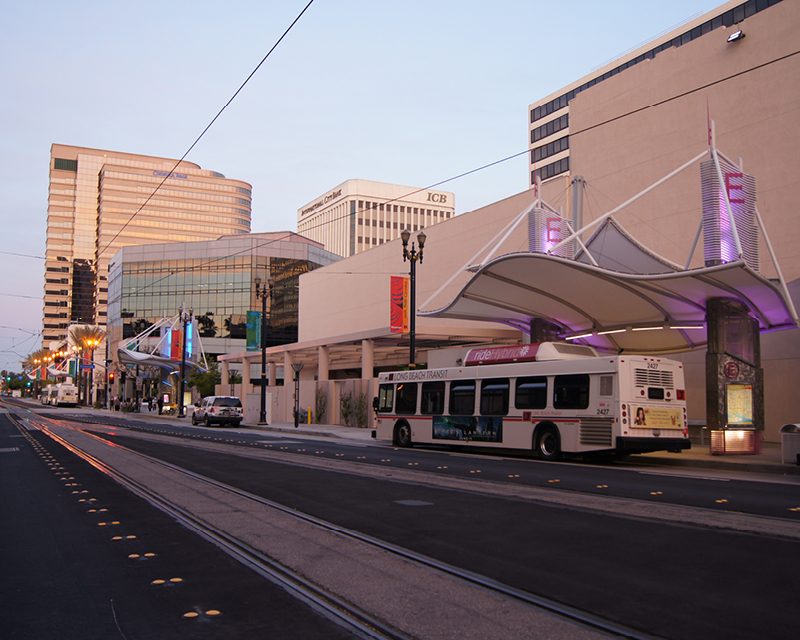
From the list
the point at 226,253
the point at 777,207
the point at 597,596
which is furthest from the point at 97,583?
the point at 226,253

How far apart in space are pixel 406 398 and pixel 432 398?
1639 millimetres

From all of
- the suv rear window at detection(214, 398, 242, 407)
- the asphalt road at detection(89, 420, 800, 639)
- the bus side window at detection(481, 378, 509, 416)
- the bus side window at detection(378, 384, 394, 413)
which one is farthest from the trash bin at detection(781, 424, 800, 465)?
the suv rear window at detection(214, 398, 242, 407)

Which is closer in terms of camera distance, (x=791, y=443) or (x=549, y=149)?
(x=791, y=443)

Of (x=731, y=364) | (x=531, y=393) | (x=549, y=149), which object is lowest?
(x=531, y=393)

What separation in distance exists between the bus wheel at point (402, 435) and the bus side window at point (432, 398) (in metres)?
1.17

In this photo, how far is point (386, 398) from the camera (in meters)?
26.6

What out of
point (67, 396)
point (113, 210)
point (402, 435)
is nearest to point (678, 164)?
point (402, 435)

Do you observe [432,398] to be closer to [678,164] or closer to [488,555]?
[678,164]

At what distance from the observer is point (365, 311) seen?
195 ft

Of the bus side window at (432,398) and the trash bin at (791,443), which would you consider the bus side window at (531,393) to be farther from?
the trash bin at (791,443)

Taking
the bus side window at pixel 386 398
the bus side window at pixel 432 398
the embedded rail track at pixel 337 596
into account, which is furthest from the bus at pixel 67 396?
the embedded rail track at pixel 337 596

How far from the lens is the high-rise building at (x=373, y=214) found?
501 ft

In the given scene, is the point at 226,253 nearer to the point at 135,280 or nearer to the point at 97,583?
the point at 135,280

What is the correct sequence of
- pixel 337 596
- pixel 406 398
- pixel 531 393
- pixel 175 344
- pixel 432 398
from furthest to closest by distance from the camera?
pixel 175 344
pixel 406 398
pixel 432 398
pixel 531 393
pixel 337 596
